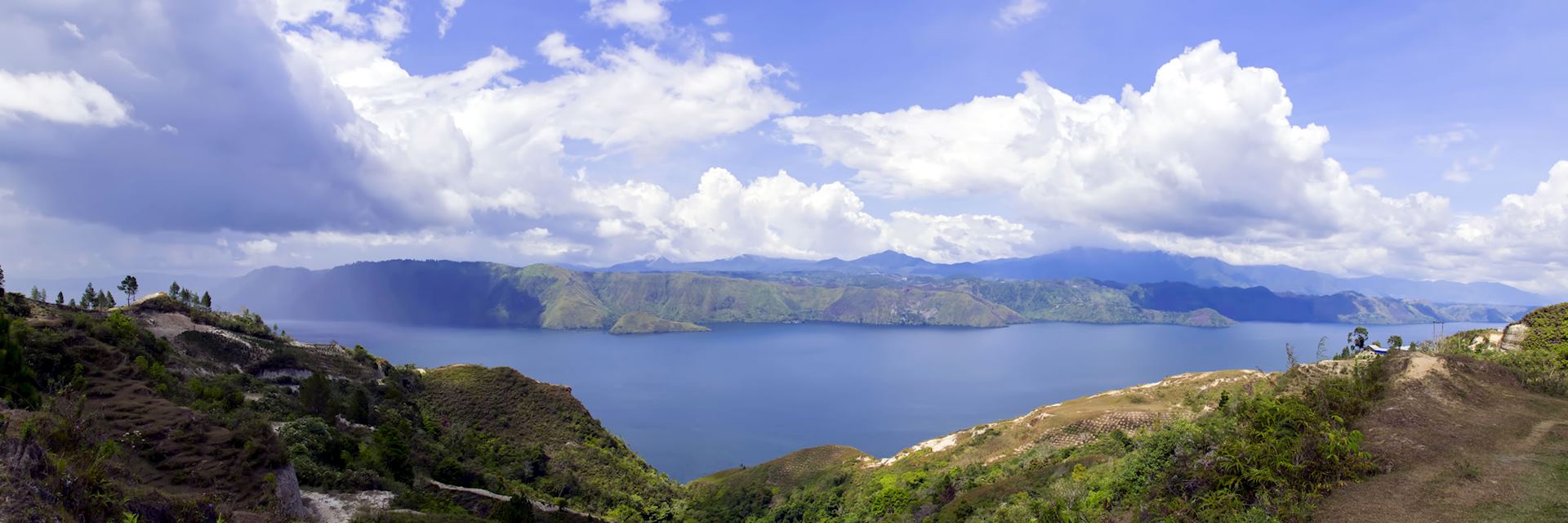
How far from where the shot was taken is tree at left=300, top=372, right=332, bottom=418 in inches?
1651

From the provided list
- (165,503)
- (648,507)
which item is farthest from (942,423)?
(165,503)

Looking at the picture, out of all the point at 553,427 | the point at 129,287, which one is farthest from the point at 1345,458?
the point at 129,287

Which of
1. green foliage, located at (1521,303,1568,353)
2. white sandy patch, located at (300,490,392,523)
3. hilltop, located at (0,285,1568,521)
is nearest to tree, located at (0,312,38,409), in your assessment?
hilltop, located at (0,285,1568,521)

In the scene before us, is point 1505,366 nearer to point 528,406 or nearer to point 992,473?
point 992,473

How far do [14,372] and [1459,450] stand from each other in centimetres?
4868

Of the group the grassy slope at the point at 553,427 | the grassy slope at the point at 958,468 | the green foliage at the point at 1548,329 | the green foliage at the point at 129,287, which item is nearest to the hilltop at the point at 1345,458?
the green foliage at the point at 1548,329

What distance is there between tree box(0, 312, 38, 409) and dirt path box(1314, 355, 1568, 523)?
4124 cm

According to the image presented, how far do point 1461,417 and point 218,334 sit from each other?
234 ft

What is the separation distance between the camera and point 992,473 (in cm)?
3897

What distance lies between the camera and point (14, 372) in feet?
85.8

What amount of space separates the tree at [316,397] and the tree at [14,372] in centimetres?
1524

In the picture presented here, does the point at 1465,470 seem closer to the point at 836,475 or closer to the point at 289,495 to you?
the point at 289,495

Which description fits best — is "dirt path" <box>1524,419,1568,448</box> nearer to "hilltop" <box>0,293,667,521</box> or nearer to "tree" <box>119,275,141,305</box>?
"hilltop" <box>0,293,667,521</box>

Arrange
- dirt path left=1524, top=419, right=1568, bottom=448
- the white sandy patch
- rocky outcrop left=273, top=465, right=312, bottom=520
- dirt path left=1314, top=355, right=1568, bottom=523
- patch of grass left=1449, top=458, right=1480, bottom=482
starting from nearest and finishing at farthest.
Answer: dirt path left=1314, top=355, right=1568, bottom=523, patch of grass left=1449, top=458, right=1480, bottom=482, dirt path left=1524, top=419, right=1568, bottom=448, rocky outcrop left=273, top=465, right=312, bottom=520, the white sandy patch
